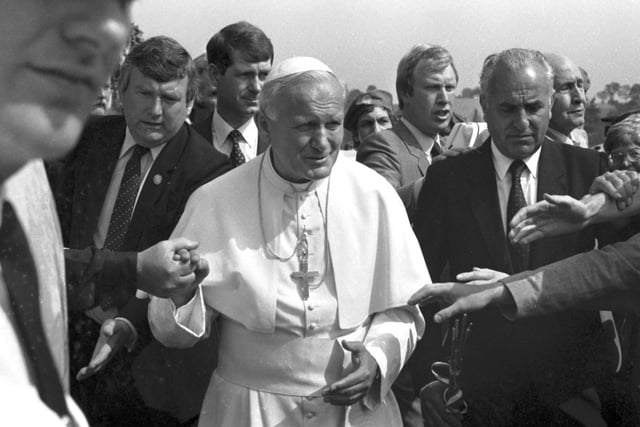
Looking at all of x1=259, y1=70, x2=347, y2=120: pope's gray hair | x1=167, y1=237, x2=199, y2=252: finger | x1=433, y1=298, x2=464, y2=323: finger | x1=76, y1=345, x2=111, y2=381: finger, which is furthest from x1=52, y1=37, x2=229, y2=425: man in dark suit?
x1=433, y1=298, x2=464, y2=323: finger

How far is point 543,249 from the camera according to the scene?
14.4 feet

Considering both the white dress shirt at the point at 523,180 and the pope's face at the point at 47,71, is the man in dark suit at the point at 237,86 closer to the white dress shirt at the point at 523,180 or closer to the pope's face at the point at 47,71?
the white dress shirt at the point at 523,180

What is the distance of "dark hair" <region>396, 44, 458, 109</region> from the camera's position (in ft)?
20.1

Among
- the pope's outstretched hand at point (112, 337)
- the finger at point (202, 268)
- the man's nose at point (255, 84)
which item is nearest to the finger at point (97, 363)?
the pope's outstretched hand at point (112, 337)

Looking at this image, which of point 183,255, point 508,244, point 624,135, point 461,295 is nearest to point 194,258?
point 183,255

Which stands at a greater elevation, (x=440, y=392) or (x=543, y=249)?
(x=543, y=249)

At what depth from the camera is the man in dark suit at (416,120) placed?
5.61 metres

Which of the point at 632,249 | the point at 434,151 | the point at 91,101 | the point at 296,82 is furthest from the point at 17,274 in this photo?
the point at 434,151

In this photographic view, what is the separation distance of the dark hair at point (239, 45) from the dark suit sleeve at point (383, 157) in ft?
2.95

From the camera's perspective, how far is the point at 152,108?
4.74 metres

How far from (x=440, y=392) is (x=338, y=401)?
912 mm

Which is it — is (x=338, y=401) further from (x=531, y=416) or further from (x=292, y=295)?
(x=531, y=416)

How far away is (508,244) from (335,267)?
3.13 feet

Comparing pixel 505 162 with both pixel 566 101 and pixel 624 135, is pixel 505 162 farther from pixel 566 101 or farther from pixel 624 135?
pixel 566 101
